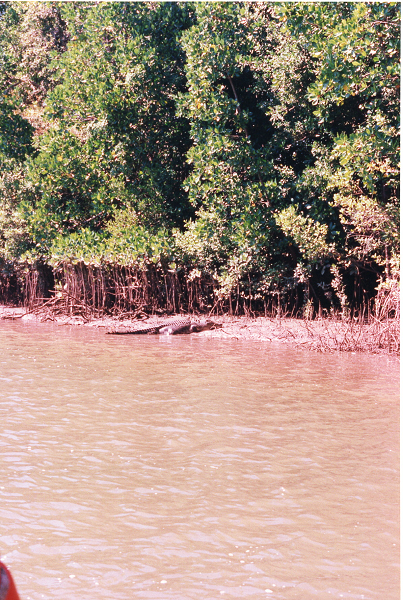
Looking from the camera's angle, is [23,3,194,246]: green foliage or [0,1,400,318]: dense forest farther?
[23,3,194,246]: green foliage

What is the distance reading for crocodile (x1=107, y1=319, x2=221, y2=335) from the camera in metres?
16.2

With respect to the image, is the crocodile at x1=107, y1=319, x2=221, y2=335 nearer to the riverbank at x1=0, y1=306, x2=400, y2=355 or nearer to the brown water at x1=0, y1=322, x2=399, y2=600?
the riverbank at x1=0, y1=306, x2=400, y2=355

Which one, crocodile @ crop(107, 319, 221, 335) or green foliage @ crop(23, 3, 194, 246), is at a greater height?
green foliage @ crop(23, 3, 194, 246)

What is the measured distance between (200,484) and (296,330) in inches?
369

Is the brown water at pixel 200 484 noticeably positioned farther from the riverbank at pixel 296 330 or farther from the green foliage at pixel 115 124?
the green foliage at pixel 115 124

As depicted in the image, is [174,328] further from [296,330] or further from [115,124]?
[115,124]

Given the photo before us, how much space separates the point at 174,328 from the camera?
16250 millimetres

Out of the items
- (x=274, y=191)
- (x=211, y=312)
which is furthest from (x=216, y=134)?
(x=211, y=312)

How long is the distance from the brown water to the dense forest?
523 cm

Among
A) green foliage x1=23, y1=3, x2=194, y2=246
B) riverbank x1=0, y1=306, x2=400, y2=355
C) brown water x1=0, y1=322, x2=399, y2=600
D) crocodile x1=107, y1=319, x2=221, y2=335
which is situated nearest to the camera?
brown water x1=0, y1=322, x2=399, y2=600

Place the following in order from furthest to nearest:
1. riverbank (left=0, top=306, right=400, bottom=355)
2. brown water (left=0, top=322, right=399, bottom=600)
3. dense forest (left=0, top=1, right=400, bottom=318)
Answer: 1. dense forest (left=0, top=1, right=400, bottom=318)
2. riverbank (left=0, top=306, right=400, bottom=355)
3. brown water (left=0, top=322, right=399, bottom=600)

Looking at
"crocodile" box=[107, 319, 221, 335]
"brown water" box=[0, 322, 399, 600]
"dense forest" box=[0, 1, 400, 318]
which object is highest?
"dense forest" box=[0, 1, 400, 318]

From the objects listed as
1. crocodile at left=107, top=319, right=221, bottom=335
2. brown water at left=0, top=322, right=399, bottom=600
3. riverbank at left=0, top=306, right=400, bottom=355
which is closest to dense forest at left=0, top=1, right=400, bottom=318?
riverbank at left=0, top=306, right=400, bottom=355

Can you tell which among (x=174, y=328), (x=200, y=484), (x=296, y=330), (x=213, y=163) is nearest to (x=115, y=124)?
(x=213, y=163)
